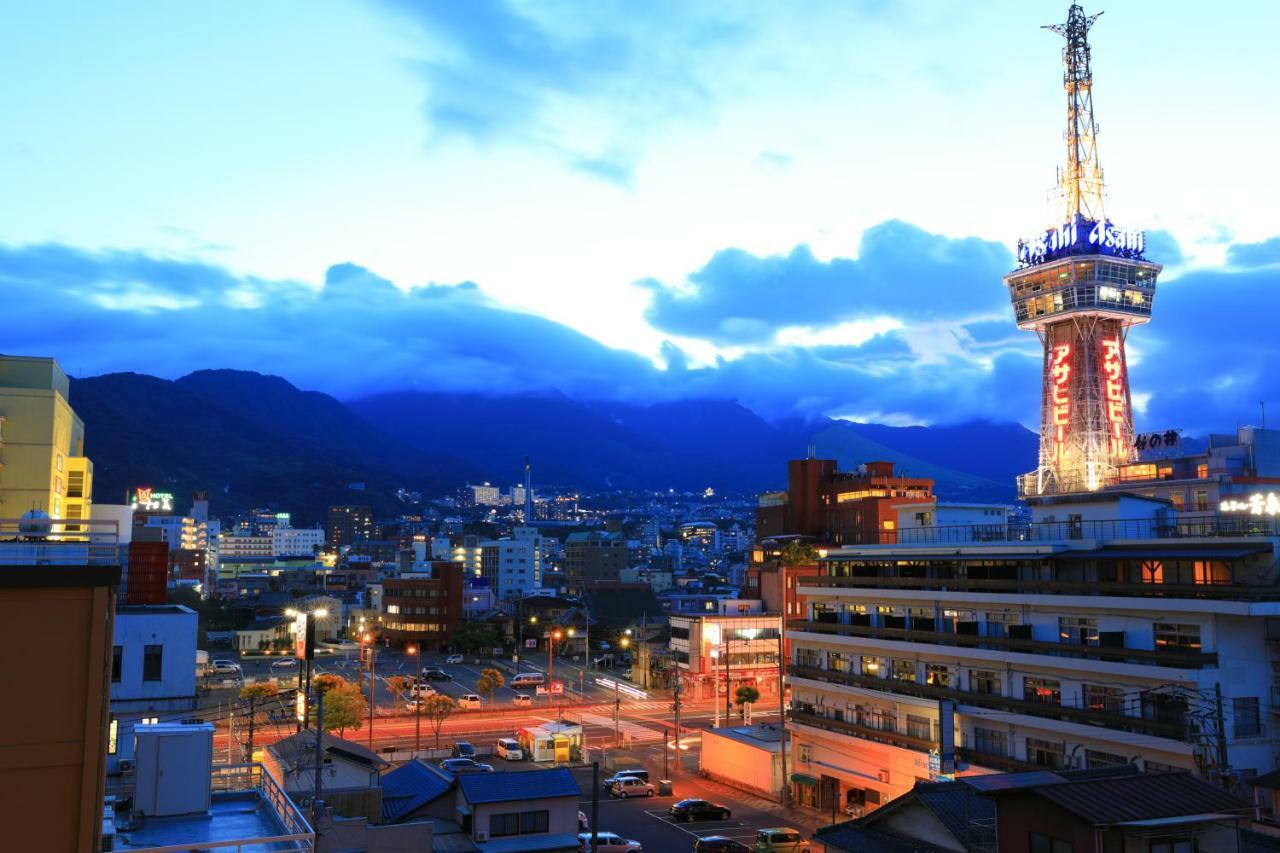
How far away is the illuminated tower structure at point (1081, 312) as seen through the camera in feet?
322

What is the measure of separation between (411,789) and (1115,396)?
280 ft

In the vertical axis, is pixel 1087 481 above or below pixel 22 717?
above

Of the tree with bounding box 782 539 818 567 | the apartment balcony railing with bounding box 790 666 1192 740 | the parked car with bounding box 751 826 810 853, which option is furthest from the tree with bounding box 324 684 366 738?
the tree with bounding box 782 539 818 567

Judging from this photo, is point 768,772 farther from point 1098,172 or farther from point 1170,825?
point 1098,172

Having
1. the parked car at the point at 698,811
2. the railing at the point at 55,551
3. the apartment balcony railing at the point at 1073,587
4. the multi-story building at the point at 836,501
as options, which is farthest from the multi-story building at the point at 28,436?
the multi-story building at the point at 836,501

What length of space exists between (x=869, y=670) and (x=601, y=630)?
222 ft

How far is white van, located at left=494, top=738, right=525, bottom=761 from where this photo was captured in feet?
187

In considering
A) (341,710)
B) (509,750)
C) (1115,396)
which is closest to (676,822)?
(509,750)

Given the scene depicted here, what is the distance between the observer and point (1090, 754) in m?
37.6

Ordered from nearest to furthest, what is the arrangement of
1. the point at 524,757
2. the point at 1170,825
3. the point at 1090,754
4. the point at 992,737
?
the point at 1170,825
the point at 1090,754
the point at 992,737
the point at 524,757

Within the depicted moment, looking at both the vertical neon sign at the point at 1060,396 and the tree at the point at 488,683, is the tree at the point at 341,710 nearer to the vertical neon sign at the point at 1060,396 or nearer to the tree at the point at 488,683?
the tree at the point at 488,683

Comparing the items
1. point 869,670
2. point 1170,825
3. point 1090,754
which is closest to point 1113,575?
point 1090,754

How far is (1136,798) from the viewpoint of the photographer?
874 inches

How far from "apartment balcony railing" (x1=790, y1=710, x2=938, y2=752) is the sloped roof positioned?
21300 mm
